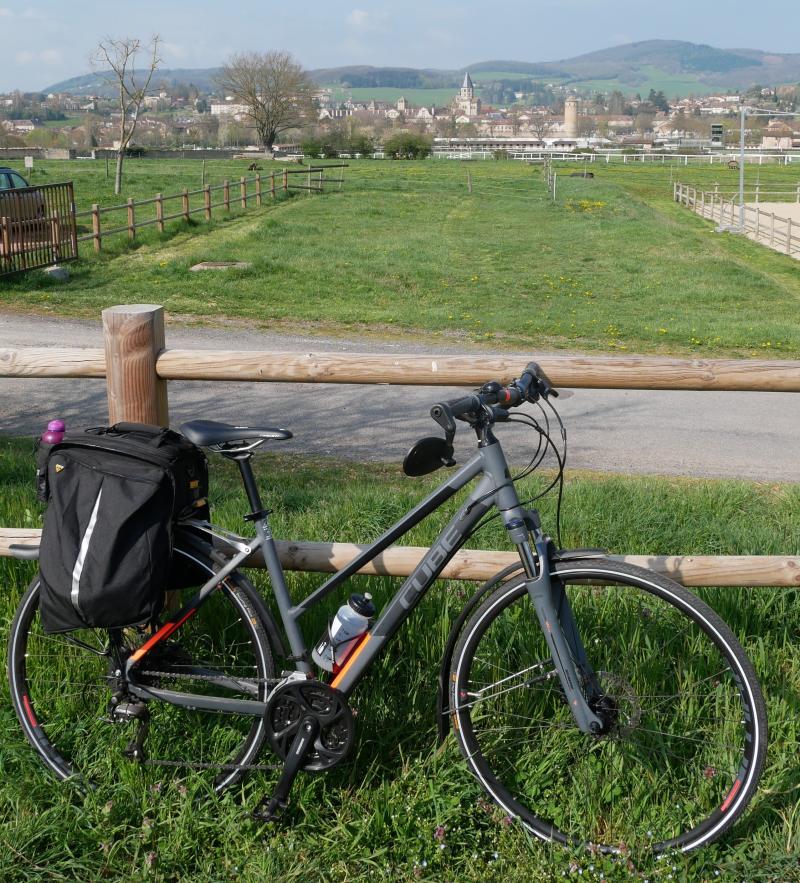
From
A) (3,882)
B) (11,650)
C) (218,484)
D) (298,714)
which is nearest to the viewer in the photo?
(3,882)

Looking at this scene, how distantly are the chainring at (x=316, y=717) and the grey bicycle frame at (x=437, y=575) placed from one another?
0.06m

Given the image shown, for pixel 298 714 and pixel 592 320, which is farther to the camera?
pixel 592 320

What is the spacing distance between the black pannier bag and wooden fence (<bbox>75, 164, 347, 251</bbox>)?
61.3ft

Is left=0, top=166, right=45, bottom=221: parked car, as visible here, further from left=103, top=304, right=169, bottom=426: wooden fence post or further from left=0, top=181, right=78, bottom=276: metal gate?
left=103, top=304, right=169, bottom=426: wooden fence post

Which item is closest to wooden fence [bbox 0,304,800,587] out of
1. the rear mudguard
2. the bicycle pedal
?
the rear mudguard

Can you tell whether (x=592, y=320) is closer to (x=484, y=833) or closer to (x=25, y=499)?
(x=25, y=499)

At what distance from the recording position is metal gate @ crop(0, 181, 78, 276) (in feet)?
60.2

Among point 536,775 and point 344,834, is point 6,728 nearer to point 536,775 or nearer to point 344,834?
point 344,834

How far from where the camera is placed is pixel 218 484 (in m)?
7.17

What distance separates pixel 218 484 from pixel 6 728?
3721 millimetres

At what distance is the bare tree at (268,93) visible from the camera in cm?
8712

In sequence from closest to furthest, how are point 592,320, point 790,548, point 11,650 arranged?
point 11,650 < point 790,548 < point 592,320

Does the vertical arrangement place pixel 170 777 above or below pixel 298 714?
below

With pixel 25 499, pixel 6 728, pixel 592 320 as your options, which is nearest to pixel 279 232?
pixel 592 320
